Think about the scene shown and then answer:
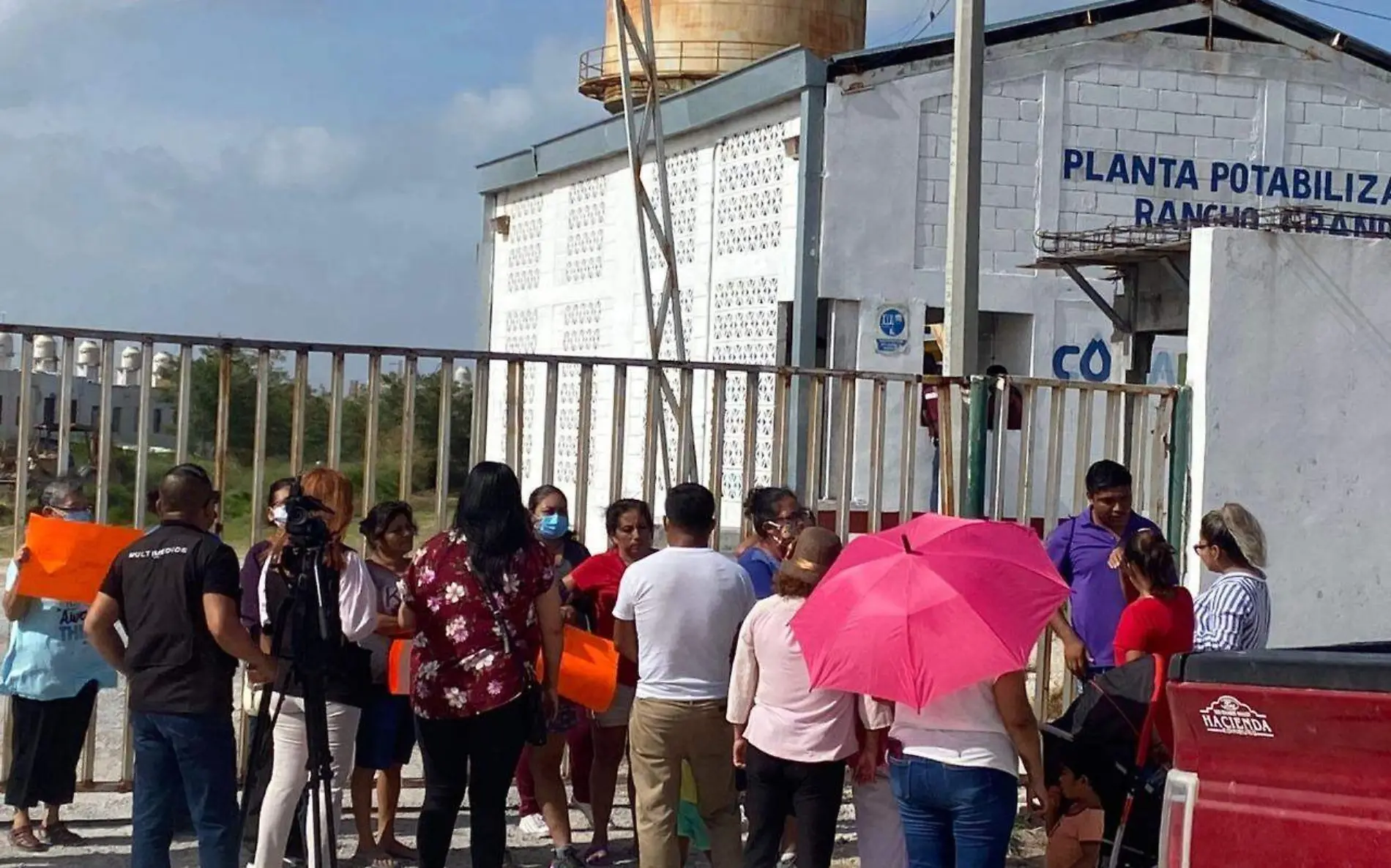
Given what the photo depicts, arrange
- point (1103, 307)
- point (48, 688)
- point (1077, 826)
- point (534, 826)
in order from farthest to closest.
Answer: point (1103, 307), point (534, 826), point (48, 688), point (1077, 826)

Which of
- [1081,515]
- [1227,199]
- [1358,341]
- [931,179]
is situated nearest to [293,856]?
[1081,515]

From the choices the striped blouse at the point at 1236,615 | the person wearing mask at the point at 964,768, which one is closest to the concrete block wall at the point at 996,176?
the striped blouse at the point at 1236,615

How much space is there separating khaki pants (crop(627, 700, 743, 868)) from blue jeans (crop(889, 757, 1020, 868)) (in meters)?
1.13

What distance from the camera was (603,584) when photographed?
7.35 metres

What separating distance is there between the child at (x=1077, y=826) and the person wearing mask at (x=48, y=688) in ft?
13.1

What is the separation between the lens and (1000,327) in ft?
59.5

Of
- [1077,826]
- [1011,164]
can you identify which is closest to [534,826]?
[1077,826]

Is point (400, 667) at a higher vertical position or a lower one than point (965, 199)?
lower

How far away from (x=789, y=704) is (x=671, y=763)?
670 mm

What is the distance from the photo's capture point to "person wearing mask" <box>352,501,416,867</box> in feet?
23.0

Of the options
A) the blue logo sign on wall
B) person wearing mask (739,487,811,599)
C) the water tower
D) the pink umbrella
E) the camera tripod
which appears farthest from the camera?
the water tower

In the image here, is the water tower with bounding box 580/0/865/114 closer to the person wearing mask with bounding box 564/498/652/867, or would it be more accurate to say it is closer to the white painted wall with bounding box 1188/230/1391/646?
the white painted wall with bounding box 1188/230/1391/646

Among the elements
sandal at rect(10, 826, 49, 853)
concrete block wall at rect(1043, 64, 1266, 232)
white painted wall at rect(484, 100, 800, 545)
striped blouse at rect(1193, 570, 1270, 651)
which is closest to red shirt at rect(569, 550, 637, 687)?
striped blouse at rect(1193, 570, 1270, 651)

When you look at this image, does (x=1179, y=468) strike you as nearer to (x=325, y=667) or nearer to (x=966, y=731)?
(x=966, y=731)
